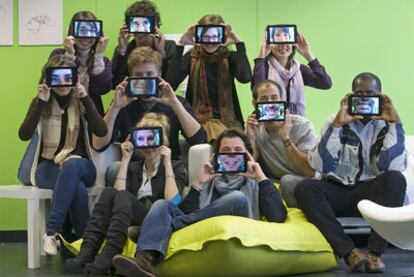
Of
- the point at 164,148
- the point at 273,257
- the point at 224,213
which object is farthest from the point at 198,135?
the point at 273,257

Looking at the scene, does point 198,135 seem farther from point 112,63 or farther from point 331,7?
point 331,7

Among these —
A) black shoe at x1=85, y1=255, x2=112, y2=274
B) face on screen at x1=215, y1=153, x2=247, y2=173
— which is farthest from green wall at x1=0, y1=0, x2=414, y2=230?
black shoe at x1=85, y1=255, x2=112, y2=274

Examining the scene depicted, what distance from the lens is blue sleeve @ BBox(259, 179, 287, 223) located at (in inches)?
169

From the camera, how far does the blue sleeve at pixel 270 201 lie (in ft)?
14.1

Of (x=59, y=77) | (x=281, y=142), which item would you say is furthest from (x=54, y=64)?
(x=281, y=142)

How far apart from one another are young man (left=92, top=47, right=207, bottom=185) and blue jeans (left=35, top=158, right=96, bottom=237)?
0.57 ft

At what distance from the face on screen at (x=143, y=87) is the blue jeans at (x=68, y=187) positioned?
469mm

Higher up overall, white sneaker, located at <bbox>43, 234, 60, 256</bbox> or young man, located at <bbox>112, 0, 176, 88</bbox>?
young man, located at <bbox>112, 0, 176, 88</bbox>

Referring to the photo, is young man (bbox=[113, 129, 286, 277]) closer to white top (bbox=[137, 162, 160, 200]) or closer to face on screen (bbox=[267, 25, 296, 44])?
white top (bbox=[137, 162, 160, 200])

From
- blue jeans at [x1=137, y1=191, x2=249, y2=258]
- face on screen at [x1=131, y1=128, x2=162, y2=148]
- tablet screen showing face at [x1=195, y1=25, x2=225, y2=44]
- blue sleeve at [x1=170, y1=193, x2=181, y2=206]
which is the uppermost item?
tablet screen showing face at [x1=195, y1=25, x2=225, y2=44]

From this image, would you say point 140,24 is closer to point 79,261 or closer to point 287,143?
point 287,143

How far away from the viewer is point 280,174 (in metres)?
4.81

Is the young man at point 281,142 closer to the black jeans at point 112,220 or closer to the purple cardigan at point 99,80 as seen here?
the black jeans at point 112,220

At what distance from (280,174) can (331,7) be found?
166 cm
